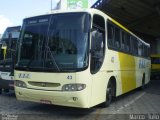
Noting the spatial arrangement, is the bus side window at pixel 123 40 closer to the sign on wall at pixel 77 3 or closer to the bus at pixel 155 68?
the sign on wall at pixel 77 3

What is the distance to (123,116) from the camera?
32.3ft

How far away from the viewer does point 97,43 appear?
9.65 meters

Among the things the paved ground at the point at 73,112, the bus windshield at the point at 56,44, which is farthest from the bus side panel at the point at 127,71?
the bus windshield at the point at 56,44

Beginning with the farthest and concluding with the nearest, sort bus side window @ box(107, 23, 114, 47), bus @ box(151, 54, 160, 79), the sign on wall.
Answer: bus @ box(151, 54, 160, 79) → the sign on wall → bus side window @ box(107, 23, 114, 47)

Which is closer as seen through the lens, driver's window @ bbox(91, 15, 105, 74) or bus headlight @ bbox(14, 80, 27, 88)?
driver's window @ bbox(91, 15, 105, 74)

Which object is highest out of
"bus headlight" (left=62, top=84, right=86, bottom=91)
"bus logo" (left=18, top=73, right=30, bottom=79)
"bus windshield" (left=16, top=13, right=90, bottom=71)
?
"bus windshield" (left=16, top=13, right=90, bottom=71)

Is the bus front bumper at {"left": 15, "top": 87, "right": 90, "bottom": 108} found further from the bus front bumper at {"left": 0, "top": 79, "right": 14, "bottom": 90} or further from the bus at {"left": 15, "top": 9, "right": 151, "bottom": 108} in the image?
the bus front bumper at {"left": 0, "top": 79, "right": 14, "bottom": 90}

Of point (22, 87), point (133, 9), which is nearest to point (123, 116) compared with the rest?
point (22, 87)

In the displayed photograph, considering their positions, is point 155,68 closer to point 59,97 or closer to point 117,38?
point 117,38

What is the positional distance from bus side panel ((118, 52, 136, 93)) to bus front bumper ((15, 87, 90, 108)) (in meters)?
4.26

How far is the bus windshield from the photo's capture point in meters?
9.13

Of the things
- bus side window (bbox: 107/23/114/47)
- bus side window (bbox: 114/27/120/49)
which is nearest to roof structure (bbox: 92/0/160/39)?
bus side window (bbox: 114/27/120/49)

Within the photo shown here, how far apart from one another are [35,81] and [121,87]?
15.0 feet

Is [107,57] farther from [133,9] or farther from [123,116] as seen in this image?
[133,9]
